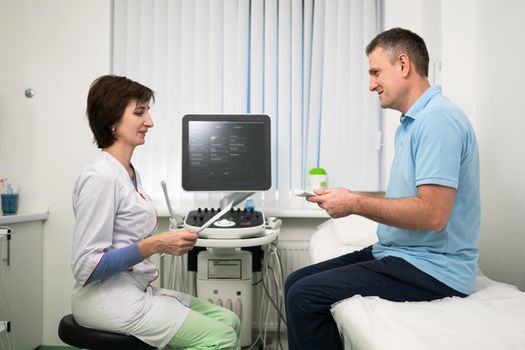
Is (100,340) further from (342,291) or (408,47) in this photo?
(408,47)

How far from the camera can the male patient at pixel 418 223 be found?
990 mm

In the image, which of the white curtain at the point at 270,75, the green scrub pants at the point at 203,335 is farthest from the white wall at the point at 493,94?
the green scrub pants at the point at 203,335

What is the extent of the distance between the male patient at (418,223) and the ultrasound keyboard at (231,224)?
0.52m

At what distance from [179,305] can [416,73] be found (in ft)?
3.26

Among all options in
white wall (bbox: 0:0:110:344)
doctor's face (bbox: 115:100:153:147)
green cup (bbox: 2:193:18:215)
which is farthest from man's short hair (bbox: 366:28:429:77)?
green cup (bbox: 2:193:18:215)

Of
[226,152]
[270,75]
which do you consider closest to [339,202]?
[226,152]

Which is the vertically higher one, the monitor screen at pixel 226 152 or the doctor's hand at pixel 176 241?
the monitor screen at pixel 226 152

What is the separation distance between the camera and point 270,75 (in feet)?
7.43

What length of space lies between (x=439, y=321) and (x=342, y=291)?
0.26 meters

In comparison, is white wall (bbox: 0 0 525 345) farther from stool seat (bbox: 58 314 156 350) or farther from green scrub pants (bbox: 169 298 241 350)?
green scrub pants (bbox: 169 298 241 350)

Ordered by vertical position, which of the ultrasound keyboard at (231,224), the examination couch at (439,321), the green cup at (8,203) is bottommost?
the examination couch at (439,321)

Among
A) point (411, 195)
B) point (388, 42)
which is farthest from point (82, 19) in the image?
point (411, 195)

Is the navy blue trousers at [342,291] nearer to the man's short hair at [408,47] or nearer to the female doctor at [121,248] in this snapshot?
the female doctor at [121,248]

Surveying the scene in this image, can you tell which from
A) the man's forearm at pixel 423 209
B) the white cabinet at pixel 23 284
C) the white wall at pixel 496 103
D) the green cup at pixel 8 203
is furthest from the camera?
the green cup at pixel 8 203
